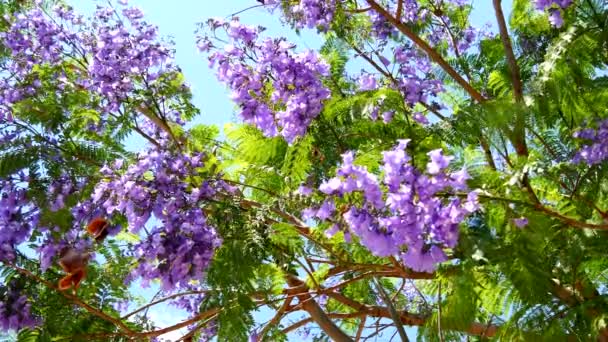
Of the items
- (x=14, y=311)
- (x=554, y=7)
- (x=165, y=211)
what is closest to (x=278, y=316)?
(x=165, y=211)

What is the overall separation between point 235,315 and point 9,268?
1345 millimetres

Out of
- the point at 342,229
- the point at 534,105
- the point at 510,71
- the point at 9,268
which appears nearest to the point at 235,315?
the point at 342,229

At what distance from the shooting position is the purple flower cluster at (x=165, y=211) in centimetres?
297

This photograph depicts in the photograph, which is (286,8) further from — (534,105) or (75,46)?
(534,105)

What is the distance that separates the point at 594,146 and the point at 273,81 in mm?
1632

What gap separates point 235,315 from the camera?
314cm

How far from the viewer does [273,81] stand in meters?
3.35

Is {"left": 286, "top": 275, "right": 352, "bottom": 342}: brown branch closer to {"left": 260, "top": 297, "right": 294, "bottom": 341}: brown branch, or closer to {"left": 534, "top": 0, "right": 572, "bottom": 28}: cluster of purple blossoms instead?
{"left": 260, "top": 297, "right": 294, "bottom": 341}: brown branch

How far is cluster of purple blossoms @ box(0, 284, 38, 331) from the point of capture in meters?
3.36

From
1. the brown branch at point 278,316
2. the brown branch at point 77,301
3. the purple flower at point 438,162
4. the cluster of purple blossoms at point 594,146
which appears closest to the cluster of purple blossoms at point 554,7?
the cluster of purple blossoms at point 594,146

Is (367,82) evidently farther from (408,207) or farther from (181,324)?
(408,207)

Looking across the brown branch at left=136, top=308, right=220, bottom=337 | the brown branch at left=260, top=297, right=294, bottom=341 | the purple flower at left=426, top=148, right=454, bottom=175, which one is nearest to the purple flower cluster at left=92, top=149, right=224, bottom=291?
the brown branch at left=136, top=308, right=220, bottom=337

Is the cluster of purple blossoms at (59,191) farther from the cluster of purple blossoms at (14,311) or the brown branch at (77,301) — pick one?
the cluster of purple blossoms at (14,311)

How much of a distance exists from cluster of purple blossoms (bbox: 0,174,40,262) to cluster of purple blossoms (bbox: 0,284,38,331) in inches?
7.5
